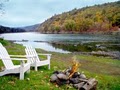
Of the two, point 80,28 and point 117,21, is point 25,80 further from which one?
point 80,28

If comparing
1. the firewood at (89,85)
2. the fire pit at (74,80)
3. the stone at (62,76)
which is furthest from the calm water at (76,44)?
the firewood at (89,85)

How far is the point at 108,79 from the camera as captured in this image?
15250 millimetres

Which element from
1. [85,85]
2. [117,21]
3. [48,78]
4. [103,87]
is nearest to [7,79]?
[48,78]

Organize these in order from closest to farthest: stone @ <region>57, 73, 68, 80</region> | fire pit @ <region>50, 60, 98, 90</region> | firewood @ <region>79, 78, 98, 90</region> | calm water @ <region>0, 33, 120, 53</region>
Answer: firewood @ <region>79, 78, 98, 90</region>, fire pit @ <region>50, 60, 98, 90</region>, stone @ <region>57, 73, 68, 80</region>, calm water @ <region>0, 33, 120, 53</region>

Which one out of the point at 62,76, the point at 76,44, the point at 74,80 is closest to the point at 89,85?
the point at 74,80

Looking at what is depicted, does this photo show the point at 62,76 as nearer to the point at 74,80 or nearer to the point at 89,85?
the point at 74,80

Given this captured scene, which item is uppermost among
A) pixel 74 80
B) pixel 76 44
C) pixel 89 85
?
pixel 74 80

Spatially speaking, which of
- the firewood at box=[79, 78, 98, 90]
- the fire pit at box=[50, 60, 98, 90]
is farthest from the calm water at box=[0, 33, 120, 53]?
the firewood at box=[79, 78, 98, 90]

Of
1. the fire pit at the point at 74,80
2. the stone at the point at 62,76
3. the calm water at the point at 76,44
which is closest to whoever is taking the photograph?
the fire pit at the point at 74,80

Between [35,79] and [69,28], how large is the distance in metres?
184

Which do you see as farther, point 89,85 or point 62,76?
point 62,76

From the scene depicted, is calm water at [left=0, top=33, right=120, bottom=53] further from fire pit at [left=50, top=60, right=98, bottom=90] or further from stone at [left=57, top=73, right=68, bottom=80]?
stone at [left=57, top=73, right=68, bottom=80]

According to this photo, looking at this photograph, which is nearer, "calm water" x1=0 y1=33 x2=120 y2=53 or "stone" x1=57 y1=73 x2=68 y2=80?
"stone" x1=57 y1=73 x2=68 y2=80

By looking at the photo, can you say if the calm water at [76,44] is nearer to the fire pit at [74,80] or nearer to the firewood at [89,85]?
the fire pit at [74,80]
